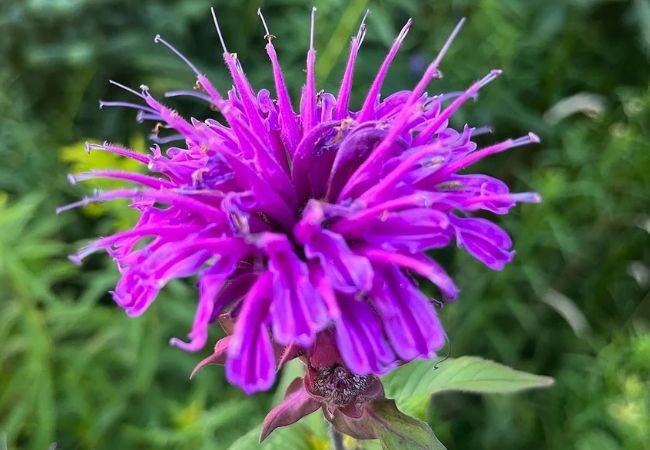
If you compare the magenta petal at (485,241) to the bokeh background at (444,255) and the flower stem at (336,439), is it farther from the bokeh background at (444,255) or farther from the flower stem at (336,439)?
the bokeh background at (444,255)

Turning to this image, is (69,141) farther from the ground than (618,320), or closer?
closer

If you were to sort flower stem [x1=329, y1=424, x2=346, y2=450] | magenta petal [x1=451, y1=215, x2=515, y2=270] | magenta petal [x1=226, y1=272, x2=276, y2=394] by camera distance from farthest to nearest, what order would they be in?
1. flower stem [x1=329, y1=424, x2=346, y2=450]
2. magenta petal [x1=451, y1=215, x2=515, y2=270]
3. magenta petal [x1=226, y1=272, x2=276, y2=394]

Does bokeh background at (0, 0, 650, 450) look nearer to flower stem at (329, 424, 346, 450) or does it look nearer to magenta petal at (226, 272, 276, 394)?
flower stem at (329, 424, 346, 450)

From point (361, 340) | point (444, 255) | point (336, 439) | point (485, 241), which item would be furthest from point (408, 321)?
point (444, 255)

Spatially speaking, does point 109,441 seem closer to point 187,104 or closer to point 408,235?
point 187,104

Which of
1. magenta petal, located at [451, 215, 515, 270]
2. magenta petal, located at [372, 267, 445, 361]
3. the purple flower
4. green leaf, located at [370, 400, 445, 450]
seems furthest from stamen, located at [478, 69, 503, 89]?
green leaf, located at [370, 400, 445, 450]

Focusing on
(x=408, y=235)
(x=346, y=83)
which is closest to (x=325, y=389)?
(x=408, y=235)
